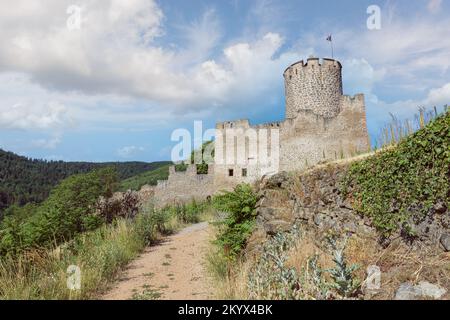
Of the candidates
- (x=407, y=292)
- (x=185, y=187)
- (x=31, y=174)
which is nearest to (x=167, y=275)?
(x=407, y=292)

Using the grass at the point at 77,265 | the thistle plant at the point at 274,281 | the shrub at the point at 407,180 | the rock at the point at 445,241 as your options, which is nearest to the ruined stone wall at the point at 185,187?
the grass at the point at 77,265

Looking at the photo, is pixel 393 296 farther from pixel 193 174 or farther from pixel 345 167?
pixel 193 174

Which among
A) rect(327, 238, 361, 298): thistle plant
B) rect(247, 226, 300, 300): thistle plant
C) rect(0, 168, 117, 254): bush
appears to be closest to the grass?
rect(0, 168, 117, 254): bush

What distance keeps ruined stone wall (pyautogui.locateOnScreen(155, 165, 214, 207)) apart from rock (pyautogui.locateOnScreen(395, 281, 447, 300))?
24181 mm

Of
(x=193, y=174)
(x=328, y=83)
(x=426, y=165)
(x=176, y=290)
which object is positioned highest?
(x=328, y=83)

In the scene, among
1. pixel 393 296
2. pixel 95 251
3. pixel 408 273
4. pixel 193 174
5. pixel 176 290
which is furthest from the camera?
pixel 193 174

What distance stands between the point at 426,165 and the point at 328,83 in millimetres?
26213

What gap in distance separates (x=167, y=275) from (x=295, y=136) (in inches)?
789

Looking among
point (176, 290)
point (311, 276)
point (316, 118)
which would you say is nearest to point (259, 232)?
point (176, 290)

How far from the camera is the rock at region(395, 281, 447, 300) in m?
4.05

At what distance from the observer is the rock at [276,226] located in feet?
24.3

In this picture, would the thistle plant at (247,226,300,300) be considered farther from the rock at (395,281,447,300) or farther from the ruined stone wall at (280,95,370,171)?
the ruined stone wall at (280,95,370,171)

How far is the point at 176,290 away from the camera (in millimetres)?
6375
